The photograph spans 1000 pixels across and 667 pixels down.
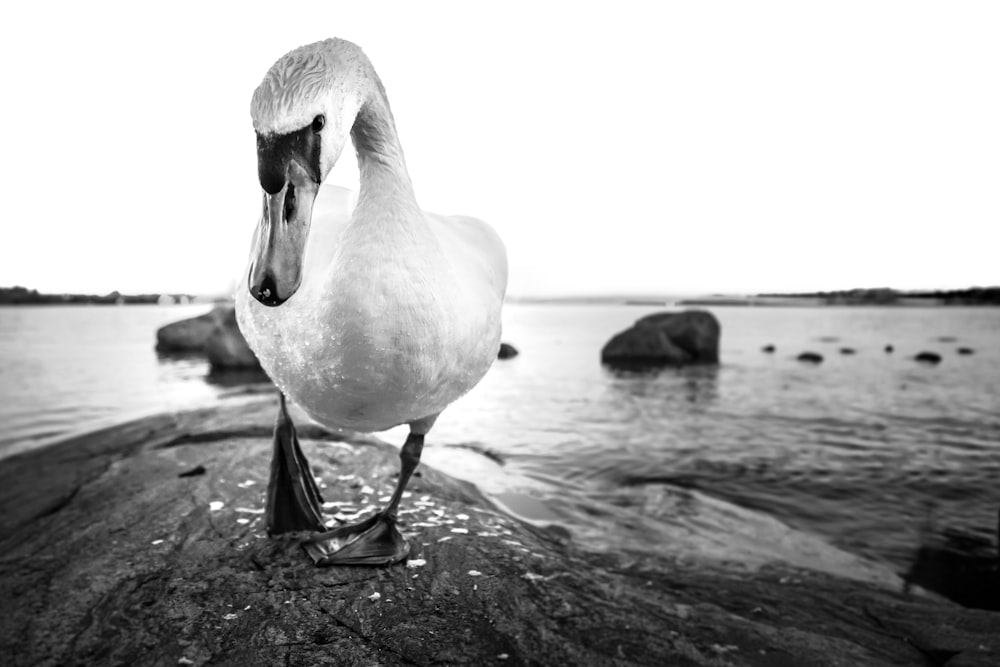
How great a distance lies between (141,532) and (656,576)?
2.90 metres

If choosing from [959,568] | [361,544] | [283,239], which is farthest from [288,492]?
[959,568]

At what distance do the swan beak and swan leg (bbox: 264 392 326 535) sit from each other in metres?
1.81

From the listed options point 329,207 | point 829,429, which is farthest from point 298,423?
point 829,429

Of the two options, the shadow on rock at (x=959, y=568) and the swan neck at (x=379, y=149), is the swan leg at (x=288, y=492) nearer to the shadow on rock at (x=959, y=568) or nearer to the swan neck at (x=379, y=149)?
the swan neck at (x=379, y=149)

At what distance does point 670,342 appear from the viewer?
62.4 feet

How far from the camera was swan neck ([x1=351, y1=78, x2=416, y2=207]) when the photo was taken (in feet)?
7.65

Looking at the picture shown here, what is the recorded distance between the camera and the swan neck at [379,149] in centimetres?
233

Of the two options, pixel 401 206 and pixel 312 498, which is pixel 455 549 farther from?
pixel 401 206

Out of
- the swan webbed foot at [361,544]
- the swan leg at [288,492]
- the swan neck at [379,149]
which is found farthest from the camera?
the swan leg at [288,492]

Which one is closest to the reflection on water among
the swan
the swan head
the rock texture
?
the rock texture

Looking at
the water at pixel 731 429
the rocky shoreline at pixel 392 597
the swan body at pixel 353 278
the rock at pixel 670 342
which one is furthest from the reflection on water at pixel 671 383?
the swan body at pixel 353 278

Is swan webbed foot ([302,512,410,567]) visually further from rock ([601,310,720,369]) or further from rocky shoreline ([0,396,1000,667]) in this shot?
rock ([601,310,720,369])

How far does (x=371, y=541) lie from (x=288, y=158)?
6.40 feet

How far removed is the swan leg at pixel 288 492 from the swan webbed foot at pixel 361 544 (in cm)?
16
